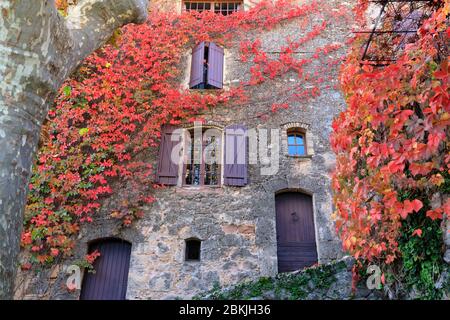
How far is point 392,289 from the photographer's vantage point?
3.67m

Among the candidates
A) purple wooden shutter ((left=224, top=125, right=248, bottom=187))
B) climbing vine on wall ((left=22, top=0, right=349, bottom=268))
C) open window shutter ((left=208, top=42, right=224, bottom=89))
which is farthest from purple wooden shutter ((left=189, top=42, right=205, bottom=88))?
purple wooden shutter ((left=224, top=125, right=248, bottom=187))

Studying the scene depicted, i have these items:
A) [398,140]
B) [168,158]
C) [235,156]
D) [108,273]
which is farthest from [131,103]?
[398,140]

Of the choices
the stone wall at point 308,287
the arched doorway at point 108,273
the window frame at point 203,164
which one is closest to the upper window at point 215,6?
the window frame at point 203,164

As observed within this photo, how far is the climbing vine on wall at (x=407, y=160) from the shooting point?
2760 millimetres

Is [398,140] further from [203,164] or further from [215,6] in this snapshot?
[215,6]

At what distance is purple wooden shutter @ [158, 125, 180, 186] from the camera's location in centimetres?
768

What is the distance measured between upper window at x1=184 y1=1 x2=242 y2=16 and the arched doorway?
6.89m

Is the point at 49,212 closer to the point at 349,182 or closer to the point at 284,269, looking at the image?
the point at 284,269

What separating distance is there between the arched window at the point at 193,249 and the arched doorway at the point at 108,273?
1.18m

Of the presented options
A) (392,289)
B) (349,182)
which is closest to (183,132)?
(349,182)

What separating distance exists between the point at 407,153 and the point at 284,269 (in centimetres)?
490

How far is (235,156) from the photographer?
26.0ft

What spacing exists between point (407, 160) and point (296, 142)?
201 inches

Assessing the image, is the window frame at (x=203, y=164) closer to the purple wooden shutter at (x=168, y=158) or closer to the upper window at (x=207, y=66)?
the purple wooden shutter at (x=168, y=158)
